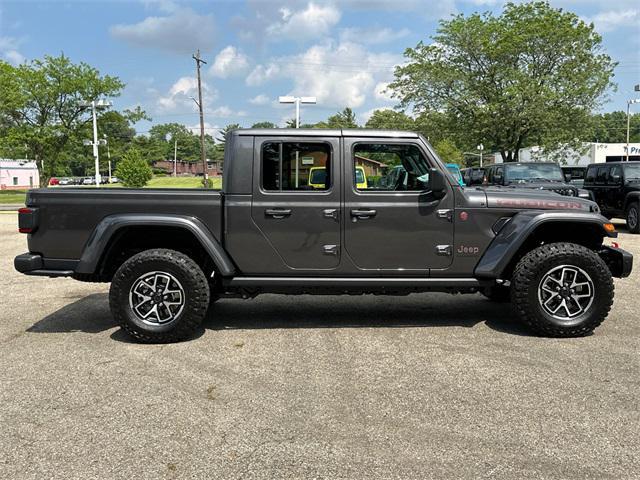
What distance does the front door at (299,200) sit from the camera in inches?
191

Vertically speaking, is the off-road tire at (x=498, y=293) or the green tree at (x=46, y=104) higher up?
the green tree at (x=46, y=104)

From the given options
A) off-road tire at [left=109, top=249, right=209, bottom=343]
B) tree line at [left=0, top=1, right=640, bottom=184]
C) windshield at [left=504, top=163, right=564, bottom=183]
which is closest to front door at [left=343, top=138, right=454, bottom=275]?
off-road tire at [left=109, top=249, right=209, bottom=343]

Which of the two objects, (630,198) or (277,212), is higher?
(630,198)

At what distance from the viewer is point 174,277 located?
477cm

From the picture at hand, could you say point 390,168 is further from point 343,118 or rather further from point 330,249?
point 343,118

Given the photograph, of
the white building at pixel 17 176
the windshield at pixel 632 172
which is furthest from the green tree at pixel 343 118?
the windshield at pixel 632 172

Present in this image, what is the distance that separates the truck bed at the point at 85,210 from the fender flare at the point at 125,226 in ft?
0.26

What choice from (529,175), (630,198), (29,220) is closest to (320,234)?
(29,220)

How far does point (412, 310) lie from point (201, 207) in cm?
266

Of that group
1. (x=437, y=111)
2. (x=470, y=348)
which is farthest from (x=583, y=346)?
(x=437, y=111)

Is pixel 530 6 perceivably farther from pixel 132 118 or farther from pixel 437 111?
pixel 132 118

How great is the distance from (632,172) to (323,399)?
12.8m

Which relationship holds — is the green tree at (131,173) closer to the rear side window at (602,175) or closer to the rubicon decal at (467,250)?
the rear side window at (602,175)

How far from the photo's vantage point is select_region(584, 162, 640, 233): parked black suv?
42.6ft
